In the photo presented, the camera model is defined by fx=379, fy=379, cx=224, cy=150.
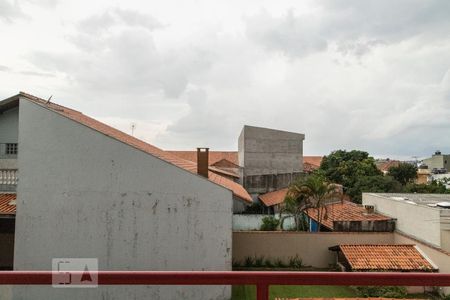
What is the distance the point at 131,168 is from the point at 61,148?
212 cm

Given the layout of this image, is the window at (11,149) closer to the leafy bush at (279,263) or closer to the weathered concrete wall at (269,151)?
the leafy bush at (279,263)

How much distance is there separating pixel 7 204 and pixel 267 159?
82.0 feet

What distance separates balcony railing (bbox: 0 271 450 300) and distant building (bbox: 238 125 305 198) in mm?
31451

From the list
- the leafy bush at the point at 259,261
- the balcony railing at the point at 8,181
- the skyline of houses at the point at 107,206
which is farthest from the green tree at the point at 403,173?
the balcony railing at the point at 8,181

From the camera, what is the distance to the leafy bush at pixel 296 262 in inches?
641

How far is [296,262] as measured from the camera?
16406 mm

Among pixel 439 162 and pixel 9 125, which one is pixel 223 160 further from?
pixel 439 162

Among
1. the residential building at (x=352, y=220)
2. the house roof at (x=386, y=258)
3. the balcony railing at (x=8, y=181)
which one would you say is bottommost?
the house roof at (x=386, y=258)

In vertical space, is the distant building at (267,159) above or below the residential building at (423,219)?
above

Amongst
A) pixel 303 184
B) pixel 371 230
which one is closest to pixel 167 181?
pixel 303 184

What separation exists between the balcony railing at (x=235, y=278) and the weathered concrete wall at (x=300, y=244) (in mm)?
14625

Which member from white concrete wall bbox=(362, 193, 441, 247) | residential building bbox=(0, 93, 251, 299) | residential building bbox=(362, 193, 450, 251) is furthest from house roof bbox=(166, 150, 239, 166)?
residential building bbox=(0, 93, 251, 299)

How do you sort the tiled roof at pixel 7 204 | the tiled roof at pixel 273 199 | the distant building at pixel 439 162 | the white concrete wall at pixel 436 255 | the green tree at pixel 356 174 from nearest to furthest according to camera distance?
the tiled roof at pixel 7 204 < the white concrete wall at pixel 436 255 < the tiled roof at pixel 273 199 < the green tree at pixel 356 174 < the distant building at pixel 439 162

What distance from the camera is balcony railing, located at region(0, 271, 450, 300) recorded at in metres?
2.02
